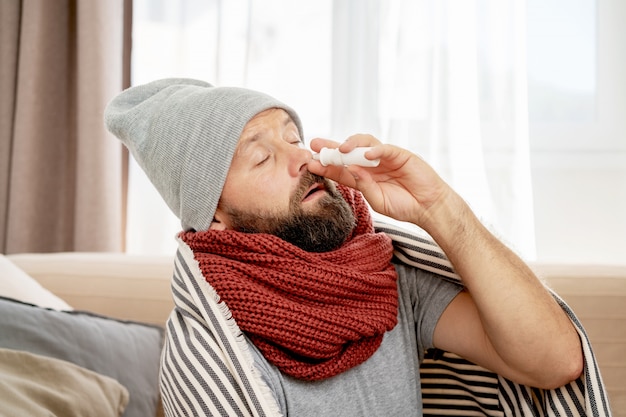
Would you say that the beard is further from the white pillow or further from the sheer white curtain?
the sheer white curtain

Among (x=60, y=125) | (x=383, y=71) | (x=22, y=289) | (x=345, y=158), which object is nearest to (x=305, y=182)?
(x=345, y=158)

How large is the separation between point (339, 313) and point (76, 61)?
181cm

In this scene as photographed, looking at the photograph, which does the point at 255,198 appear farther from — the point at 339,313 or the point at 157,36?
the point at 157,36

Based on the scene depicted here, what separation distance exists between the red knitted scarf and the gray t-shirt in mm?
→ 34

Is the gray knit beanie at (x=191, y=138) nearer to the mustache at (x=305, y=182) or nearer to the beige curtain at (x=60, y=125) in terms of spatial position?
the mustache at (x=305, y=182)

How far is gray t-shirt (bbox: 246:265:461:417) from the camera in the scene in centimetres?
109

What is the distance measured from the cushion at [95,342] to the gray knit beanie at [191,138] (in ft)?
1.12

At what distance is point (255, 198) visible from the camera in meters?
1.20

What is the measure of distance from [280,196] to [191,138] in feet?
0.65

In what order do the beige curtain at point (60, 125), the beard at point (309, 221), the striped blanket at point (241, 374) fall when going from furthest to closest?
the beige curtain at point (60, 125) → the beard at point (309, 221) → the striped blanket at point (241, 374)

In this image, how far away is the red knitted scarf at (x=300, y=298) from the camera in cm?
107

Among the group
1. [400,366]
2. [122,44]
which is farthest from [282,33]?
[400,366]

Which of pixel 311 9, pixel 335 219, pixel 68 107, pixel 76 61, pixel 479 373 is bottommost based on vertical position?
pixel 479 373

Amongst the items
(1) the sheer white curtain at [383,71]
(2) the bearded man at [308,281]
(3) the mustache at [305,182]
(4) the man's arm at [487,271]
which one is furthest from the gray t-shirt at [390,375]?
(1) the sheer white curtain at [383,71]
